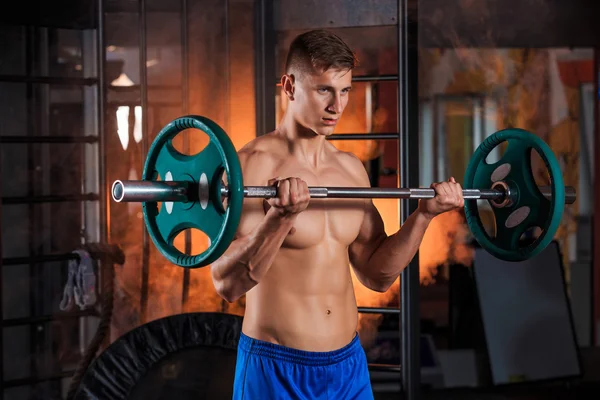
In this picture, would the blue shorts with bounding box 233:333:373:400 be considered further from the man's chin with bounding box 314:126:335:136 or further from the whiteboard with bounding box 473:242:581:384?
the whiteboard with bounding box 473:242:581:384

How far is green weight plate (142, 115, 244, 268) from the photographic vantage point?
1792mm

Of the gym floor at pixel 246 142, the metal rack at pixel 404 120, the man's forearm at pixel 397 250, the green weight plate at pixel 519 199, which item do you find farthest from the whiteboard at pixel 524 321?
the man's forearm at pixel 397 250

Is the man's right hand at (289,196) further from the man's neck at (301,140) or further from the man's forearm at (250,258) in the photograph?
the man's neck at (301,140)

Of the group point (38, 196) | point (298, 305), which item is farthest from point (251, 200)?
point (38, 196)

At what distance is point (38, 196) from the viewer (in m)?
3.24

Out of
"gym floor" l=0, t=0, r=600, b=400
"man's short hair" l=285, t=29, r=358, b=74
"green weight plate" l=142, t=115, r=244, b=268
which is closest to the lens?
"green weight plate" l=142, t=115, r=244, b=268

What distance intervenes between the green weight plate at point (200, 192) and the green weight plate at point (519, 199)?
0.86 metres

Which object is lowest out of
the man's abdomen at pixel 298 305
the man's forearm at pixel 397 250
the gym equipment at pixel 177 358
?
the gym equipment at pixel 177 358

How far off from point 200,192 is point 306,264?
0.36 meters

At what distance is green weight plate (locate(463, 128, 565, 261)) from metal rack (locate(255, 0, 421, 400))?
3.40 ft

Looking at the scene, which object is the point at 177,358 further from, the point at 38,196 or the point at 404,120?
the point at 404,120

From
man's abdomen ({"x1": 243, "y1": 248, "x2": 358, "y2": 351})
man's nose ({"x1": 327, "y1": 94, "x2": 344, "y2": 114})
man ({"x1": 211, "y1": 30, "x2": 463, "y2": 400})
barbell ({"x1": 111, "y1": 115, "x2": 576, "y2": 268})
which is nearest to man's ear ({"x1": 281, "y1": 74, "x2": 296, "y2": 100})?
man ({"x1": 211, "y1": 30, "x2": 463, "y2": 400})

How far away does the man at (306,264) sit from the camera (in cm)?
205

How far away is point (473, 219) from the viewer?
2.37 m
